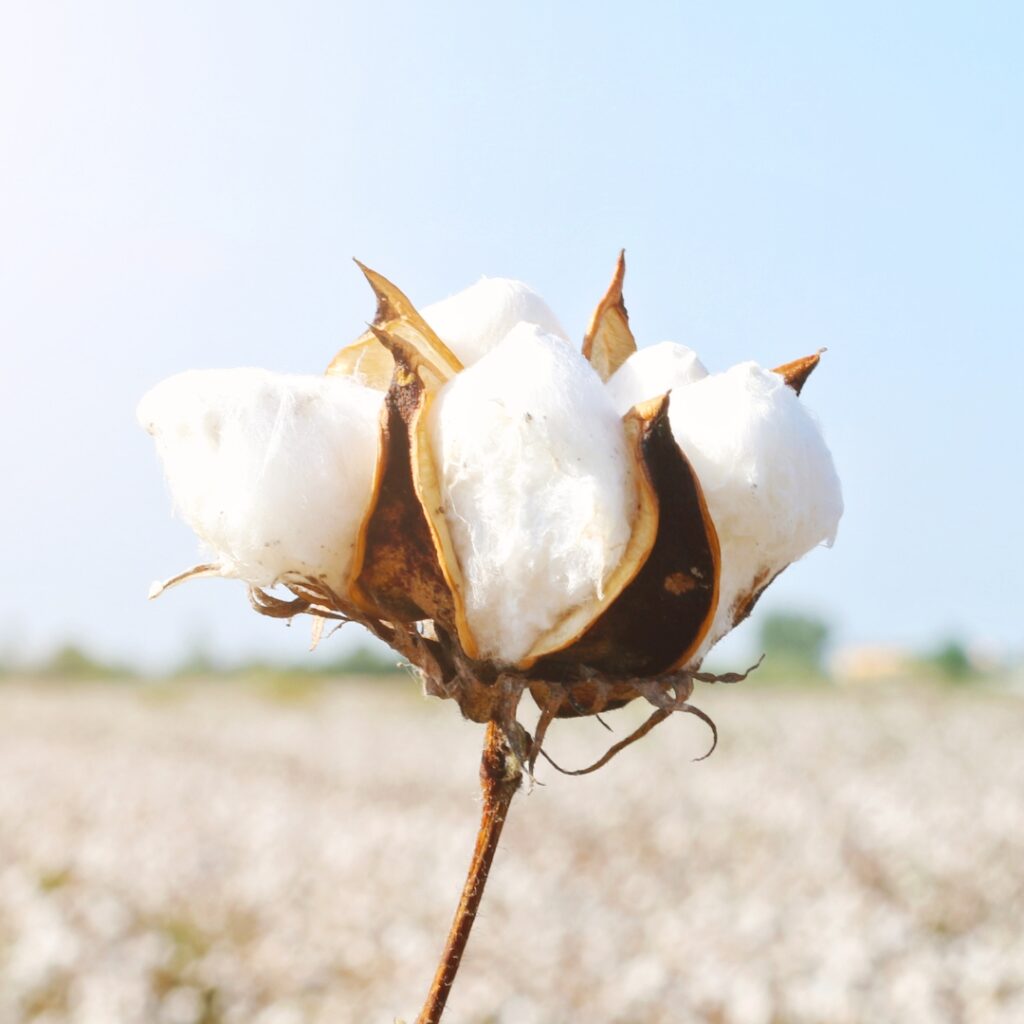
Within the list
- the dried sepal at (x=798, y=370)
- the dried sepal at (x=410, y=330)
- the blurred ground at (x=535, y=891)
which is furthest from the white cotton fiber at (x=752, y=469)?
the blurred ground at (x=535, y=891)

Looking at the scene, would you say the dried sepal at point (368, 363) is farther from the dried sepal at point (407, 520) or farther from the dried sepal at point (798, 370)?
the dried sepal at point (798, 370)

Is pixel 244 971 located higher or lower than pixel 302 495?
lower

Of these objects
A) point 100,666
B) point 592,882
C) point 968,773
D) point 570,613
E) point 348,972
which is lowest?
point 100,666

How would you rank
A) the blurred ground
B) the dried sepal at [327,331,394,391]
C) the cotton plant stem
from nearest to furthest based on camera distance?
the cotton plant stem
the dried sepal at [327,331,394,391]
the blurred ground

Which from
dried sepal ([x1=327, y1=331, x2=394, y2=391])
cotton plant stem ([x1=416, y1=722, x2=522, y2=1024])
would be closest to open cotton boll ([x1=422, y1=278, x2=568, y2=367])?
dried sepal ([x1=327, y1=331, x2=394, y2=391])

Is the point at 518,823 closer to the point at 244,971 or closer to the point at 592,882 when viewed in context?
the point at 592,882

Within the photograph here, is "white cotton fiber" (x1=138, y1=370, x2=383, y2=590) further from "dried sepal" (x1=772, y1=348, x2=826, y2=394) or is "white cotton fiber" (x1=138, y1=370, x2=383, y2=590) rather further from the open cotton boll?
"dried sepal" (x1=772, y1=348, x2=826, y2=394)

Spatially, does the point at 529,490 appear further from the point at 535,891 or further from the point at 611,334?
the point at 535,891

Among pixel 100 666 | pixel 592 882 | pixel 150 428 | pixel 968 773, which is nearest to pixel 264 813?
pixel 592 882
